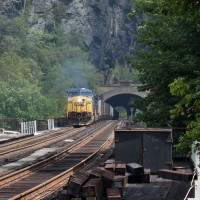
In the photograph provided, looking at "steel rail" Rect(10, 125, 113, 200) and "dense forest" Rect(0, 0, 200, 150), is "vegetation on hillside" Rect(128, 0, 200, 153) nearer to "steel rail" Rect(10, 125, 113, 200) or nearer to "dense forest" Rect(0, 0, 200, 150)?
"dense forest" Rect(0, 0, 200, 150)

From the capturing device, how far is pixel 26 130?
55844 mm

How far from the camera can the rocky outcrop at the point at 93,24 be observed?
161875 millimetres

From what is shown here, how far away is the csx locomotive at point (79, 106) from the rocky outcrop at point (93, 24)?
3616 inches

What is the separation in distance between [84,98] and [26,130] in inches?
564

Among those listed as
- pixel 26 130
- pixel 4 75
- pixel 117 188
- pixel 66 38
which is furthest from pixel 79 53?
pixel 117 188

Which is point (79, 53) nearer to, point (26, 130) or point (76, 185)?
point (26, 130)

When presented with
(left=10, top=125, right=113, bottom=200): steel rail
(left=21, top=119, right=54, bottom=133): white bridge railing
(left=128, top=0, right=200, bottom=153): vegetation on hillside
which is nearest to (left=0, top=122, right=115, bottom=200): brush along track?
(left=10, top=125, right=113, bottom=200): steel rail

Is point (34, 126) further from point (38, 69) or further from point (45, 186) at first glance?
point (38, 69)

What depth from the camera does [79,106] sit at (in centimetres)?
6888

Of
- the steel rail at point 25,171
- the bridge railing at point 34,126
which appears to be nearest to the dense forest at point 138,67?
the steel rail at point 25,171

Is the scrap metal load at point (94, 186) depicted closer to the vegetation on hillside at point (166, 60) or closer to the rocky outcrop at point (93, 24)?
the vegetation on hillside at point (166, 60)

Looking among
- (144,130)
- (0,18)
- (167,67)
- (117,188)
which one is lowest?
(117,188)

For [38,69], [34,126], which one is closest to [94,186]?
[34,126]

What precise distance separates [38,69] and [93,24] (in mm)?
35029
